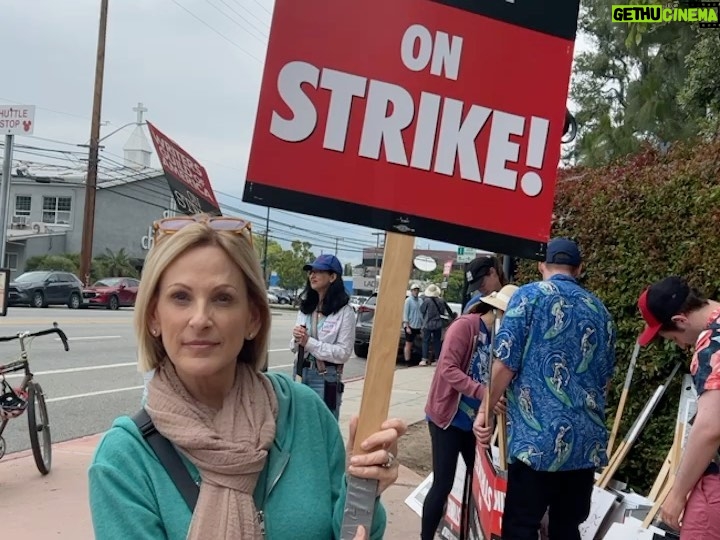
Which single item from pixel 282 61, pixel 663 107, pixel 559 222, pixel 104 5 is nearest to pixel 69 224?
pixel 104 5

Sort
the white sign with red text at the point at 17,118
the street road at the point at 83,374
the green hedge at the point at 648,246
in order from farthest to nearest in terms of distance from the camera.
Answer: the white sign with red text at the point at 17,118 → the street road at the point at 83,374 → the green hedge at the point at 648,246

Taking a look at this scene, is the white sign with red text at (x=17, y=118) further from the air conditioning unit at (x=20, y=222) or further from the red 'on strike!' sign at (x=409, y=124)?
the red 'on strike!' sign at (x=409, y=124)

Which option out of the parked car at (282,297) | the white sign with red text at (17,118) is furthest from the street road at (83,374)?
the parked car at (282,297)

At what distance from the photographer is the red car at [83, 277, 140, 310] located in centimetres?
2842

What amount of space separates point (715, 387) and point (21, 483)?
5.29 m

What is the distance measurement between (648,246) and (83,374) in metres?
9.19

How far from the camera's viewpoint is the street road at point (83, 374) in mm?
7922

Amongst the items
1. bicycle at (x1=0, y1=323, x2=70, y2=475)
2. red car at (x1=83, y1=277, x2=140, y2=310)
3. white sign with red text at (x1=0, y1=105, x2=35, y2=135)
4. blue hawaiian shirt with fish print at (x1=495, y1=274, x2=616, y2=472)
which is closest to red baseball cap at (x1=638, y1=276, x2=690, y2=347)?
blue hawaiian shirt with fish print at (x1=495, y1=274, x2=616, y2=472)

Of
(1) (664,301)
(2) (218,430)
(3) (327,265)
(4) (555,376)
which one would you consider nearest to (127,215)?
(3) (327,265)

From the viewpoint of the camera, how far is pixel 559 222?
19.2 feet

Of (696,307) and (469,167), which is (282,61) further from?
(696,307)

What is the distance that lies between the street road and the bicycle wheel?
1120 mm

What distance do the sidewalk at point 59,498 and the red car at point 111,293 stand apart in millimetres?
22475

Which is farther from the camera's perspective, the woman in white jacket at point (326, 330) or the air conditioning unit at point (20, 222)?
the air conditioning unit at point (20, 222)
